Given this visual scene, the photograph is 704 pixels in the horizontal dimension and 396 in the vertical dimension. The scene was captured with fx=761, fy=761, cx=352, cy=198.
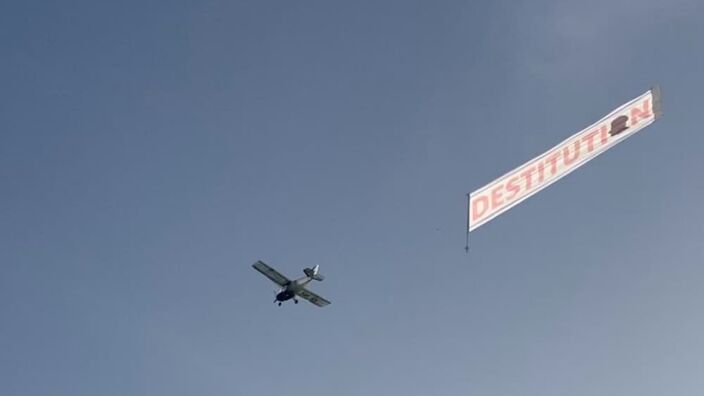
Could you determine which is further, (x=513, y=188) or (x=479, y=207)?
(x=513, y=188)

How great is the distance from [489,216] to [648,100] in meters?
17.1

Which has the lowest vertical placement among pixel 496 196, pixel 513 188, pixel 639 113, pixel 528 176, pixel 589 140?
pixel 496 196

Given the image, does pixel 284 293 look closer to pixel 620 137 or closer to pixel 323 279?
pixel 323 279

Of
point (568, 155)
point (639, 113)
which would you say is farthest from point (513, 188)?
point (639, 113)

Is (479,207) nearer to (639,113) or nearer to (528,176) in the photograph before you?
(528,176)

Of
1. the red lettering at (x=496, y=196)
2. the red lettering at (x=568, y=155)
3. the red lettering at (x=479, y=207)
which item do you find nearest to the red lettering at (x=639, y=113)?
the red lettering at (x=568, y=155)

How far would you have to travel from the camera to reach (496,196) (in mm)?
47656

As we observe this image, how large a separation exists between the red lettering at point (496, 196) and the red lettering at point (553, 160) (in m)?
3.97

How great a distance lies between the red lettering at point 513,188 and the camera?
47.8m

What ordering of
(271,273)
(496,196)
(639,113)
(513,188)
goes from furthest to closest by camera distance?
(271,273)
(639,113)
(513,188)
(496,196)

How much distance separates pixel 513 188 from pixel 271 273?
63.1 meters

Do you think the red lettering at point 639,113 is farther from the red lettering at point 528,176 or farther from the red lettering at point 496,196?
the red lettering at point 496,196

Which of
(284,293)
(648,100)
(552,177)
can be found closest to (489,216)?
(552,177)

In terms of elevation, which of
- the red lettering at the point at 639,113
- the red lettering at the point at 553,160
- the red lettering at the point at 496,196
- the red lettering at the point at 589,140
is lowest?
the red lettering at the point at 496,196
